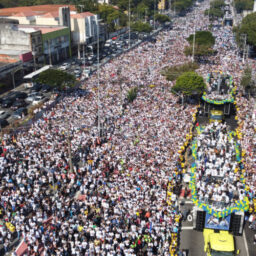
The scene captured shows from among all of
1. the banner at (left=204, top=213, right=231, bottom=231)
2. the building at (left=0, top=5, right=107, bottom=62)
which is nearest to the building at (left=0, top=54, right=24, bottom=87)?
the building at (left=0, top=5, right=107, bottom=62)

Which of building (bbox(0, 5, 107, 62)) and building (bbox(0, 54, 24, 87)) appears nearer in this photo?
building (bbox(0, 54, 24, 87))

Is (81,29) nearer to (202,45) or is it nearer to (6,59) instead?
(6,59)

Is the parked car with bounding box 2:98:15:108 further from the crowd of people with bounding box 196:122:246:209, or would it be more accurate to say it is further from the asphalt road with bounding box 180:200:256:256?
the asphalt road with bounding box 180:200:256:256

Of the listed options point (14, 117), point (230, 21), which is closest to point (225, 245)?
point (14, 117)

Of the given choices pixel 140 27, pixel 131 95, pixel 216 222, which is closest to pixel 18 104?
pixel 131 95

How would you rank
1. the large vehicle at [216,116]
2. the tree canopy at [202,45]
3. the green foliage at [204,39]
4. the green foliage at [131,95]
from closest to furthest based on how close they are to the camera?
the large vehicle at [216,116] < the green foliage at [131,95] < the tree canopy at [202,45] < the green foliage at [204,39]

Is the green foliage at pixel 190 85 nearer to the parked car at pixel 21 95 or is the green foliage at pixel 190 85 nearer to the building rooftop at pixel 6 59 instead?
the parked car at pixel 21 95

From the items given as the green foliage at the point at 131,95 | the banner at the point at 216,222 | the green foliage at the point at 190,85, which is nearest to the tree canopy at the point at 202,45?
the green foliage at the point at 190,85
